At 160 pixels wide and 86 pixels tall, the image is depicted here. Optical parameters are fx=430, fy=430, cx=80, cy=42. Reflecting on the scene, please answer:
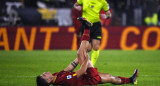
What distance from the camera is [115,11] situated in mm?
21750

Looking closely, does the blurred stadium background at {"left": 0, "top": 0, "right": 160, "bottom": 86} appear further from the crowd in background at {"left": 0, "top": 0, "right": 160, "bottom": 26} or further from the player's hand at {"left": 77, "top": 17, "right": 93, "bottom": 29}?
the player's hand at {"left": 77, "top": 17, "right": 93, "bottom": 29}

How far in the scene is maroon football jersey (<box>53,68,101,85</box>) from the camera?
7.93 metres

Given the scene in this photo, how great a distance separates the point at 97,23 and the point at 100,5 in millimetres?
513

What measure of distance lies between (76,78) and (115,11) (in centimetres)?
1405

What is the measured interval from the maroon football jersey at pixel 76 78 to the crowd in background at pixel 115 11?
44.0ft

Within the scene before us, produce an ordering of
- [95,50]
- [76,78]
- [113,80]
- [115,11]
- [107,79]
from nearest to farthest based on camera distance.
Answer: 1. [76,78]
2. [107,79]
3. [113,80]
4. [95,50]
5. [115,11]

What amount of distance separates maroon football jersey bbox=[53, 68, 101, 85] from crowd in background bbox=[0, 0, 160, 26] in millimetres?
13420

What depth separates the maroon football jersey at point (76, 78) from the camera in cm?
793

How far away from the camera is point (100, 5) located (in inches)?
454

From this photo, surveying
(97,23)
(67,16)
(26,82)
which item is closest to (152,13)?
(67,16)

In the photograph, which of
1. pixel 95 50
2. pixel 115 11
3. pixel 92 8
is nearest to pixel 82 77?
pixel 95 50

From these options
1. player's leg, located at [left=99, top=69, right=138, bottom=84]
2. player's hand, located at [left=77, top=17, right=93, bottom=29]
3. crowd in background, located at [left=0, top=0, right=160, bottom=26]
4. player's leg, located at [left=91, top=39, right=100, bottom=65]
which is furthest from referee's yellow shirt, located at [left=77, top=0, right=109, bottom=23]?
crowd in background, located at [left=0, top=0, right=160, bottom=26]

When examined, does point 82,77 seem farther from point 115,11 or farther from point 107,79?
point 115,11

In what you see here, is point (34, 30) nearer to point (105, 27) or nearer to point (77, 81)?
point (105, 27)
